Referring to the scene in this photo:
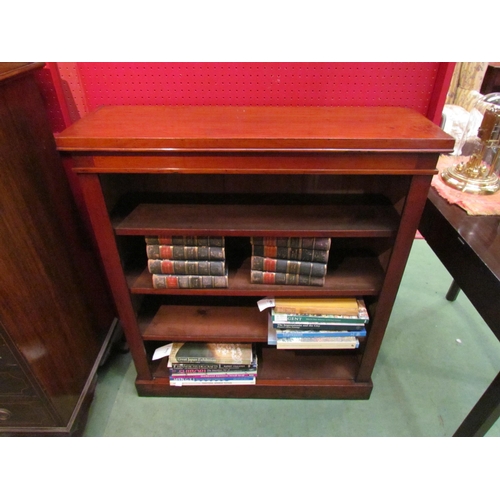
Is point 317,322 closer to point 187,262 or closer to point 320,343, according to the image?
point 320,343

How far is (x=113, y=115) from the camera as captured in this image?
958 millimetres

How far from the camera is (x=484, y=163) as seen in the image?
1200mm

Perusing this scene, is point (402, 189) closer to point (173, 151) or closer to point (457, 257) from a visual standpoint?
point (457, 257)

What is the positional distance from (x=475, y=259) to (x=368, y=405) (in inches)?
32.1

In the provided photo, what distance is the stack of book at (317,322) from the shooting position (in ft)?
3.75

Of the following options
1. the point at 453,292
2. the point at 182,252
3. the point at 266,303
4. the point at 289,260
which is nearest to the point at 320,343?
the point at 266,303

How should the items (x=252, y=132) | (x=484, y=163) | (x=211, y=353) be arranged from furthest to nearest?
(x=211, y=353) → (x=484, y=163) → (x=252, y=132)

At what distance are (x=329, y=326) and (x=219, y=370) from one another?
487 mm

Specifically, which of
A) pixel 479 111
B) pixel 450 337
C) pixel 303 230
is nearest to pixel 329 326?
pixel 303 230

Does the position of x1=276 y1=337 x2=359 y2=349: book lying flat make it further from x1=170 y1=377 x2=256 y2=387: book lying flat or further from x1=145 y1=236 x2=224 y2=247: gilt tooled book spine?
x1=145 y1=236 x2=224 y2=247: gilt tooled book spine

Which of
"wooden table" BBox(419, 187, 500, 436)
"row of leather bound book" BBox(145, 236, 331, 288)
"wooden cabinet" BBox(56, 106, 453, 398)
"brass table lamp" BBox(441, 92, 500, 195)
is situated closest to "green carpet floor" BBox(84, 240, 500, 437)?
"wooden cabinet" BBox(56, 106, 453, 398)

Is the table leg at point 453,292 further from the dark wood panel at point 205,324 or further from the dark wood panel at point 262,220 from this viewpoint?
the dark wood panel at point 205,324

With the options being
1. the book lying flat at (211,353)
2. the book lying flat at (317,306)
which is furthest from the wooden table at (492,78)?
the book lying flat at (211,353)

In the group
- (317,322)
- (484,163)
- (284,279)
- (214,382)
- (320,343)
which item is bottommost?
(214,382)
